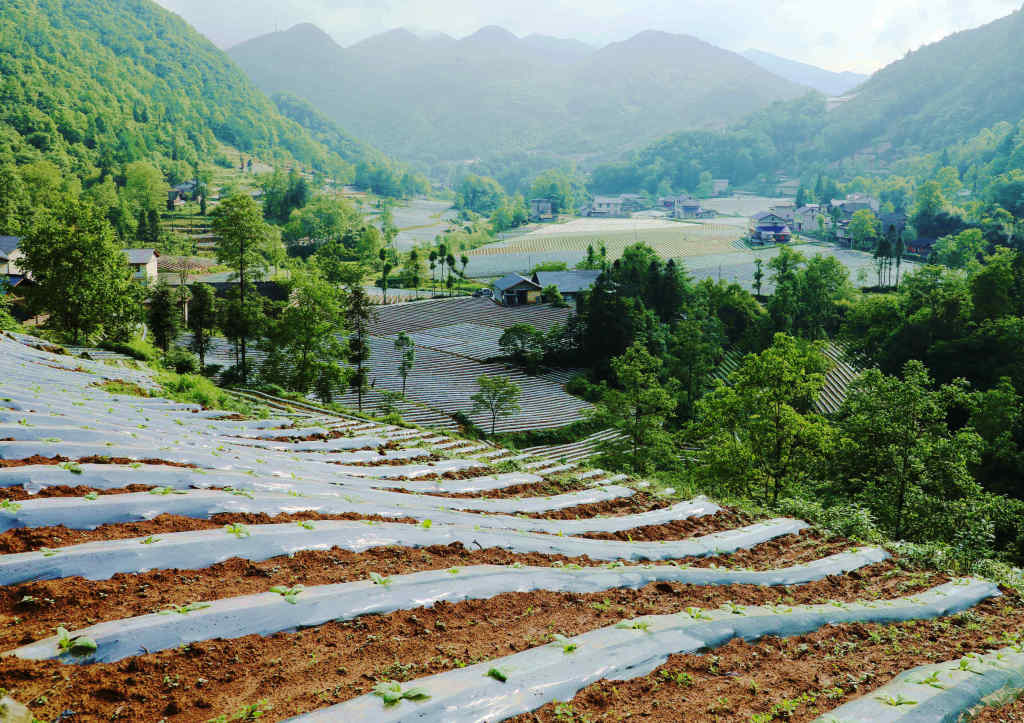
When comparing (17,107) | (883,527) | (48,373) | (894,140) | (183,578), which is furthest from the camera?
(894,140)

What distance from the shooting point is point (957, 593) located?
6195mm

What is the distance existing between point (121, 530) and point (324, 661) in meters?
2.00

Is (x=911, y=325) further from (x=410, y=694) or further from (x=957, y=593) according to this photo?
(x=410, y=694)

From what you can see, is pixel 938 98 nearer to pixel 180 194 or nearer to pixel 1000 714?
pixel 180 194

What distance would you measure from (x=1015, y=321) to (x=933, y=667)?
23.5m

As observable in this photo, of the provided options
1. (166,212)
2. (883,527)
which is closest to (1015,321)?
(883,527)

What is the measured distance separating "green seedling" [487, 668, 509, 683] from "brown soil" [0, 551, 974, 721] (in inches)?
9.9

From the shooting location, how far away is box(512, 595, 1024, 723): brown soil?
129 inches

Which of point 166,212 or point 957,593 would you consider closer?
point 957,593

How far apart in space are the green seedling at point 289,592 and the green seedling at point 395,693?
36.4 inches

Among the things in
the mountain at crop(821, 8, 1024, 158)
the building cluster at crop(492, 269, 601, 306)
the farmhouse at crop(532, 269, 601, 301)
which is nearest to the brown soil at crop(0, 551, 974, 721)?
the building cluster at crop(492, 269, 601, 306)

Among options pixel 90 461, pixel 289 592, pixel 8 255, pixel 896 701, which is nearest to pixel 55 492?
pixel 90 461

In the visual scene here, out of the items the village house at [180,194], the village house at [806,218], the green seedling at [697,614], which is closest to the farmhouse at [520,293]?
the green seedling at [697,614]

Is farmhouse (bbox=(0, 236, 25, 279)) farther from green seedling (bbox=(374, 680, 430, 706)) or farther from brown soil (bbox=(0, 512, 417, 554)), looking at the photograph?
green seedling (bbox=(374, 680, 430, 706))
